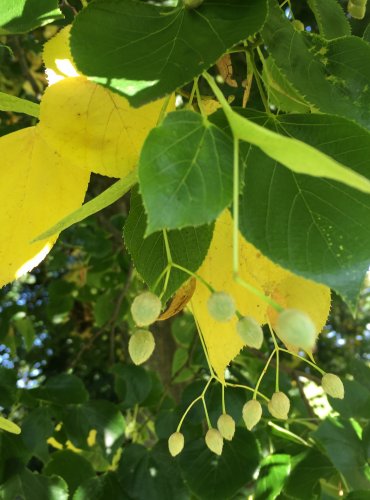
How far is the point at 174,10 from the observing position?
0.48 meters

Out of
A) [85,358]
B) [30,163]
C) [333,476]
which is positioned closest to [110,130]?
[30,163]

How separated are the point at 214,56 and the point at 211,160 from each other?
10 centimetres

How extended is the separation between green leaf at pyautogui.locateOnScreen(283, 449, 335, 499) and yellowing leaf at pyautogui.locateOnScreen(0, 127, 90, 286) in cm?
59

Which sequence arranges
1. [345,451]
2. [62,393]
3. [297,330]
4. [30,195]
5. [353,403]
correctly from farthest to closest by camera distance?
[62,393] → [353,403] → [345,451] → [30,195] → [297,330]

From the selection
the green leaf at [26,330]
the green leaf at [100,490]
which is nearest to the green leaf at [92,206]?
the green leaf at [100,490]

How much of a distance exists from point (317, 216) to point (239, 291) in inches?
4.4

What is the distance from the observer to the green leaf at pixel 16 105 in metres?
0.50

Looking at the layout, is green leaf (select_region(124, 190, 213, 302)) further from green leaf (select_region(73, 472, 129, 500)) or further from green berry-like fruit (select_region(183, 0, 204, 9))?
green leaf (select_region(73, 472, 129, 500))

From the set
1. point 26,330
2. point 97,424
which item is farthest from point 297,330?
point 26,330

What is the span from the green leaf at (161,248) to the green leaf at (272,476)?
536 millimetres

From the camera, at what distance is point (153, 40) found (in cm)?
44

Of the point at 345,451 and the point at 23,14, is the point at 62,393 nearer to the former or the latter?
the point at 345,451

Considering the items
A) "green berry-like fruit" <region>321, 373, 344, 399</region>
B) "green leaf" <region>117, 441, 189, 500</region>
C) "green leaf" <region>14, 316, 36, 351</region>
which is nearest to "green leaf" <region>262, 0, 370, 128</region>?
"green berry-like fruit" <region>321, 373, 344, 399</region>

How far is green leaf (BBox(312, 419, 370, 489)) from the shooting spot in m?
0.89
